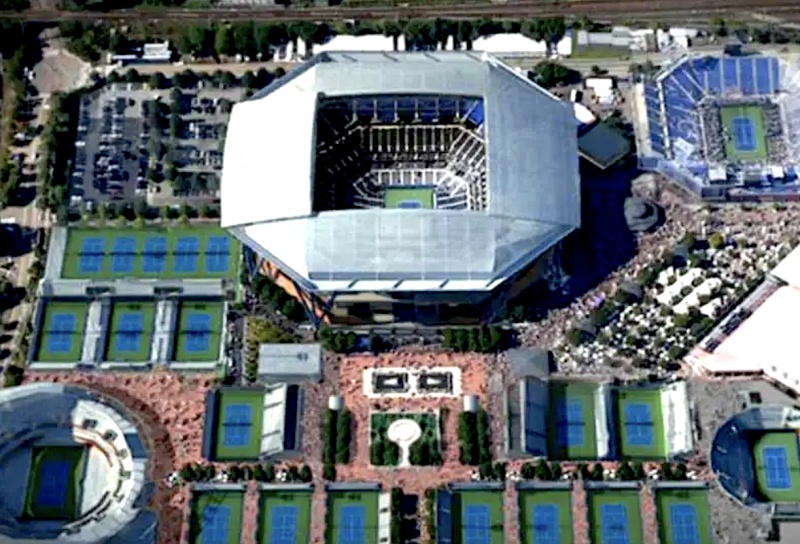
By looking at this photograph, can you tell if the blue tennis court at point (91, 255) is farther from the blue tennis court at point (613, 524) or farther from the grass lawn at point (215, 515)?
the blue tennis court at point (613, 524)

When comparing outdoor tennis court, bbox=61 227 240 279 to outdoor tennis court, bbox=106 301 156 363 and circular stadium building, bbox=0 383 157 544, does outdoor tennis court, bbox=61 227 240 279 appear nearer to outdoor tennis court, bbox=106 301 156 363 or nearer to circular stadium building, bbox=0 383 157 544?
outdoor tennis court, bbox=106 301 156 363

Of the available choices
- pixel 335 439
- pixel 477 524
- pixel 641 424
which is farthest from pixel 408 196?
pixel 477 524

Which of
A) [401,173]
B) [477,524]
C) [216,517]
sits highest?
[401,173]

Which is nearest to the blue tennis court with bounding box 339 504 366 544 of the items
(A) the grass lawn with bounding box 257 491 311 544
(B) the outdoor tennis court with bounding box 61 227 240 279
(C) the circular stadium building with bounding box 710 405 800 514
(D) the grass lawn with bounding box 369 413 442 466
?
(A) the grass lawn with bounding box 257 491 311 544

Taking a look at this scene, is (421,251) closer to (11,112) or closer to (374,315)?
A: (374,315)

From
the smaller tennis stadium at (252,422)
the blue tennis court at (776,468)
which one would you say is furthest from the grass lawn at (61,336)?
the blue tennis court at (776,468)

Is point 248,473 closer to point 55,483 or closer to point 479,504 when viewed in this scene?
point 55,483
